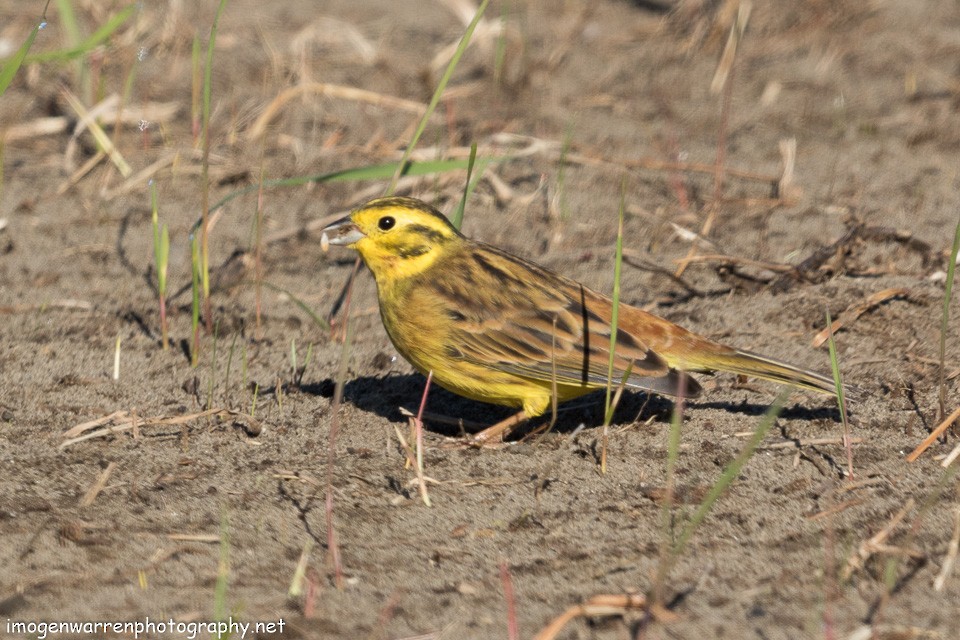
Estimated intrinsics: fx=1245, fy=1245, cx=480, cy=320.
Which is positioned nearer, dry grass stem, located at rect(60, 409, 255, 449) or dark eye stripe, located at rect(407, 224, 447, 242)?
dry grass stem, located at rect(60, 409, 255, 449)

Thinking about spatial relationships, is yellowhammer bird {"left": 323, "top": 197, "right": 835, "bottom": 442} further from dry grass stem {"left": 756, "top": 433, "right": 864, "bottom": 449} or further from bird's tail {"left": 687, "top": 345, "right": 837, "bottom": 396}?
dry grass stem {"left": 756, "top": 433, "right": 864, "bottom": 449}

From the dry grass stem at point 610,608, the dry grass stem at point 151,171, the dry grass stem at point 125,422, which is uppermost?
the dry grass stem at point 610,608

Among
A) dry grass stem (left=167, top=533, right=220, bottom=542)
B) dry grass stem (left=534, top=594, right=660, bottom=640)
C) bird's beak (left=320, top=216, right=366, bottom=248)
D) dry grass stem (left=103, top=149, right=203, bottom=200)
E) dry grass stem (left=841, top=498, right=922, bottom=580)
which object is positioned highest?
bird's beak (left=320, top=216, right=366, bottom=248)

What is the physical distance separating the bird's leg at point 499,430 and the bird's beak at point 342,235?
3.09 feet

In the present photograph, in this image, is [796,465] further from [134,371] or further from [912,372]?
[134,371]

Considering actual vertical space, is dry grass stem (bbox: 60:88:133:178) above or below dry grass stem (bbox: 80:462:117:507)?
above

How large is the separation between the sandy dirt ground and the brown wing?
0.27 metres

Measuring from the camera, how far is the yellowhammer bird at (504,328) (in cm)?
472

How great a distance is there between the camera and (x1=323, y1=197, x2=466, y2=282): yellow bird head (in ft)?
16.7

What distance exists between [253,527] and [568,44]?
5.74 metres

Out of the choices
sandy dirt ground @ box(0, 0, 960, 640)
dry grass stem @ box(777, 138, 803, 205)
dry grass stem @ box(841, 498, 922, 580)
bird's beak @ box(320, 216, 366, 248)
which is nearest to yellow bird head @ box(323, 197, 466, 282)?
bird's beak @ box(320, 216, 366, 248)

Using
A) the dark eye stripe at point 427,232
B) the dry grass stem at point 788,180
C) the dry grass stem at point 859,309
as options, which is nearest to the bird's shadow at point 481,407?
the dry grass stem at point 859,309

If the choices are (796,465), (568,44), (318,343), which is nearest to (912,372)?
(796,465)

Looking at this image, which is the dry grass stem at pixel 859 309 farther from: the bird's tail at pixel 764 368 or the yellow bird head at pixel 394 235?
the yellow bird head at pixel 394 235
